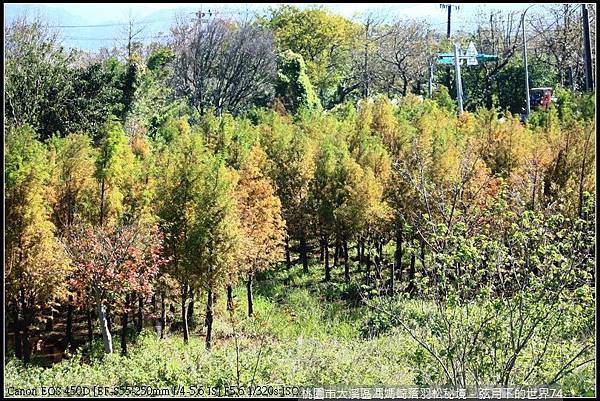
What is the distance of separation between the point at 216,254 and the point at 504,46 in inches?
923

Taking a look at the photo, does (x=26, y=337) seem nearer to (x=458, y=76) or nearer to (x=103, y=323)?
(x=103, y=323)

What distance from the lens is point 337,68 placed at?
3372cm

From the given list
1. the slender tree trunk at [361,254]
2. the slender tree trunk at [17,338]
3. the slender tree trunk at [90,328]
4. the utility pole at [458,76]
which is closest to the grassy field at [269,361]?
the slender tree trunk at [90,328]

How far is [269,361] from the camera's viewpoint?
874 cm

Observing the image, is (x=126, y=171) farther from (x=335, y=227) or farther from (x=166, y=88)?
(x=166, y=88)

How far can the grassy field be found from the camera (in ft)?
25.1

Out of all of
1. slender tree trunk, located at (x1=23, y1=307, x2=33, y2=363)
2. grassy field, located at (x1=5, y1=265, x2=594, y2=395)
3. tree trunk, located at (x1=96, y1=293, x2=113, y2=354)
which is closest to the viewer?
grassy field, located at (x1=5, y1=265, x2=594, y2=395)

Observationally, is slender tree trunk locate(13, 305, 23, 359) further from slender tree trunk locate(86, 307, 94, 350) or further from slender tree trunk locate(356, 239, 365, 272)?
slender tree trunk locate(356, 239, 365, 272)

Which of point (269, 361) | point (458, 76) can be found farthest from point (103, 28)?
point (269, 361)

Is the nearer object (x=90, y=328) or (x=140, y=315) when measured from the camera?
(x=90, y=328)

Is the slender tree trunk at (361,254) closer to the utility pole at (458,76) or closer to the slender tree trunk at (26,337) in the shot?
the slender tree trunk at (26,337)

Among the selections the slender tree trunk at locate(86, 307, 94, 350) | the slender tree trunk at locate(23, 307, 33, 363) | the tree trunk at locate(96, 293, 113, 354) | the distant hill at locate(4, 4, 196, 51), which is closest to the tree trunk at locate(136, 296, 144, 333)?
the slender tree trunk at locate(86, 307, 94, 350)

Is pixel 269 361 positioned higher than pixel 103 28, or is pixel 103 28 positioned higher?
pixel 103 28

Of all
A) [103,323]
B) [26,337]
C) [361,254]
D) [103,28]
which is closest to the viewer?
[103,323]
